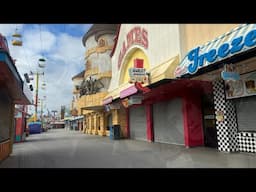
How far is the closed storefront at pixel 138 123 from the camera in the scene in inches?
609

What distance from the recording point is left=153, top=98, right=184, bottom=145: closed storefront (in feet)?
37.2

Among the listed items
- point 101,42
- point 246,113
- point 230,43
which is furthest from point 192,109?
point 101,42

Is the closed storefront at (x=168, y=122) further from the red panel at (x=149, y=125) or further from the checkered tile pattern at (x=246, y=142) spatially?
the checkered tile pattern at (x=246, y=142)

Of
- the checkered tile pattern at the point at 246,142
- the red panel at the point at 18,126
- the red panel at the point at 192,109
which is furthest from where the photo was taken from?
the red panel at the point at 18,126

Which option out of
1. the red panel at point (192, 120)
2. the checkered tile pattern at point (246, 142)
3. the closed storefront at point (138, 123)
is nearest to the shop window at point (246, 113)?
the checkered tile pattern at point (246, 142)

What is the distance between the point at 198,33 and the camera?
8984 millimetres

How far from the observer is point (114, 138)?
1741 centimetres

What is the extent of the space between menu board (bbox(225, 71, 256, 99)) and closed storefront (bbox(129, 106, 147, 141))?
7257 millimetres

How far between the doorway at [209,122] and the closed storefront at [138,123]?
521 centimetres
